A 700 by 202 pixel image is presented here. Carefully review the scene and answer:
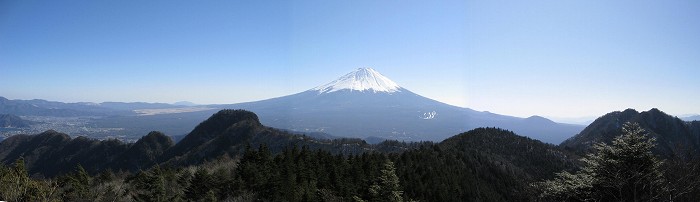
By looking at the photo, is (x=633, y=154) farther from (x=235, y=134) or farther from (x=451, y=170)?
(x=235, y=134)

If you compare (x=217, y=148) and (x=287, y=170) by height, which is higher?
(x=287, y=170)

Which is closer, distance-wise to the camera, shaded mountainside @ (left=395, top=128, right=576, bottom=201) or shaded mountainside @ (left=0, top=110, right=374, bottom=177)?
shaded mountainside @ (left=395, top=128, right=576, bottom=201)

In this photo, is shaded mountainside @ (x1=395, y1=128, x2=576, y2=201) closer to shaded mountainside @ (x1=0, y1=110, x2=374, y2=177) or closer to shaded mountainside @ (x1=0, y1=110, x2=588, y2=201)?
shaded mountainside @ (x1=0, y1=110, x2=588, y2=201)

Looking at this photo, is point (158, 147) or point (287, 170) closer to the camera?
point (287, 170)

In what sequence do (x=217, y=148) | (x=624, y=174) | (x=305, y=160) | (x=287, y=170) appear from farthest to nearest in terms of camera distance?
1. (x=217, y=148)
2. (x=305, y=160)
3. (x=287, y=170)
4. (x=624, y=174)

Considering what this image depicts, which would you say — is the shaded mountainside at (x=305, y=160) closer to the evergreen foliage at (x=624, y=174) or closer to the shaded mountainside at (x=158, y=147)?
the shaded mountainside at (x=158, y=147)

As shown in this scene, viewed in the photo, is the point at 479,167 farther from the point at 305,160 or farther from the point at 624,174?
the point at 624,174

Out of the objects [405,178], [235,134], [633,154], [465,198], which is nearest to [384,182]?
[633,154]

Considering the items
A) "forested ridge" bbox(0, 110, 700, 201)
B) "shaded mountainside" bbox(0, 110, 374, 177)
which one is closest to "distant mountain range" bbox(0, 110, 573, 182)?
"shaded mountainside" bbox(0, 110, 374, 177)

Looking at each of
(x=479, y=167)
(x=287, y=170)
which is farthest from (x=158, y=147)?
(x=287, y=170)
